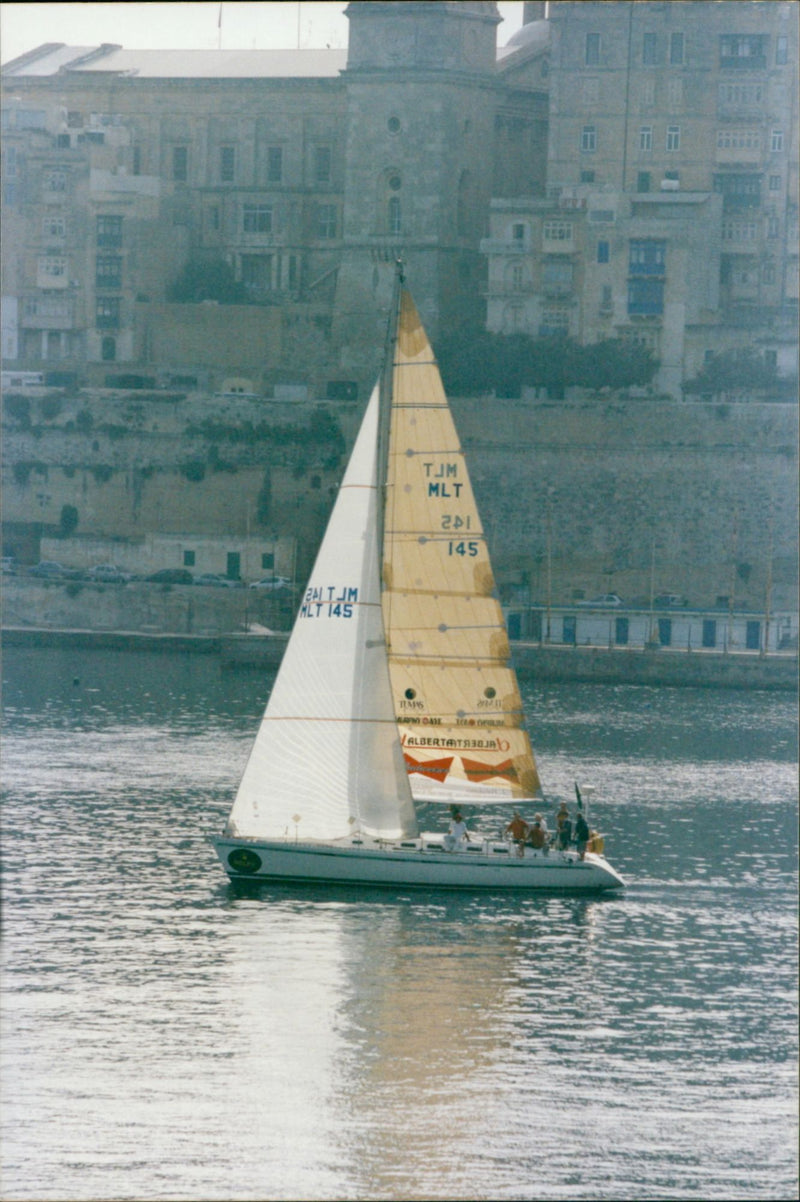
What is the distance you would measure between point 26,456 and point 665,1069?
49930 millimetres

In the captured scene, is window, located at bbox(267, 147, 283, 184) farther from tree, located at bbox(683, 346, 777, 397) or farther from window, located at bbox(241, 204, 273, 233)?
tree, located at bbox(683, 346, 777, 397)

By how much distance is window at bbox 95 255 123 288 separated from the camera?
247 feet

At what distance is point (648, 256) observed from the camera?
6888cm

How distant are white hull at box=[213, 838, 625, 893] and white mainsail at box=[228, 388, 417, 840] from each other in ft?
0.67

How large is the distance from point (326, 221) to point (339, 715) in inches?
1944

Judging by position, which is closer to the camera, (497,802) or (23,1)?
(23,1)

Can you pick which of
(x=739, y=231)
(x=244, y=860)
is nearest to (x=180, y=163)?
(x=739, y=231)

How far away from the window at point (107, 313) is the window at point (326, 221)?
6975 millimetres

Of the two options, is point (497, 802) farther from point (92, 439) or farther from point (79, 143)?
point (79, 143)

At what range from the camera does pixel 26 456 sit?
7181 cm

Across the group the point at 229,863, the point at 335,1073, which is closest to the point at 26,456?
the point at 229,863

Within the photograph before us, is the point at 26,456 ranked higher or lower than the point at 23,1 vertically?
lower

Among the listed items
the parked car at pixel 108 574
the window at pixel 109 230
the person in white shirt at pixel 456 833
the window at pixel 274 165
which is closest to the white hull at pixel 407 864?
the person in white shirt at pixel 456 833

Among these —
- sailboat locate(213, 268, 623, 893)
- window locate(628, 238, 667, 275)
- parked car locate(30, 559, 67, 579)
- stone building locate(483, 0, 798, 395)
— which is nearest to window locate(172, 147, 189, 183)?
stone building locate(483, 0, 798, 395)
